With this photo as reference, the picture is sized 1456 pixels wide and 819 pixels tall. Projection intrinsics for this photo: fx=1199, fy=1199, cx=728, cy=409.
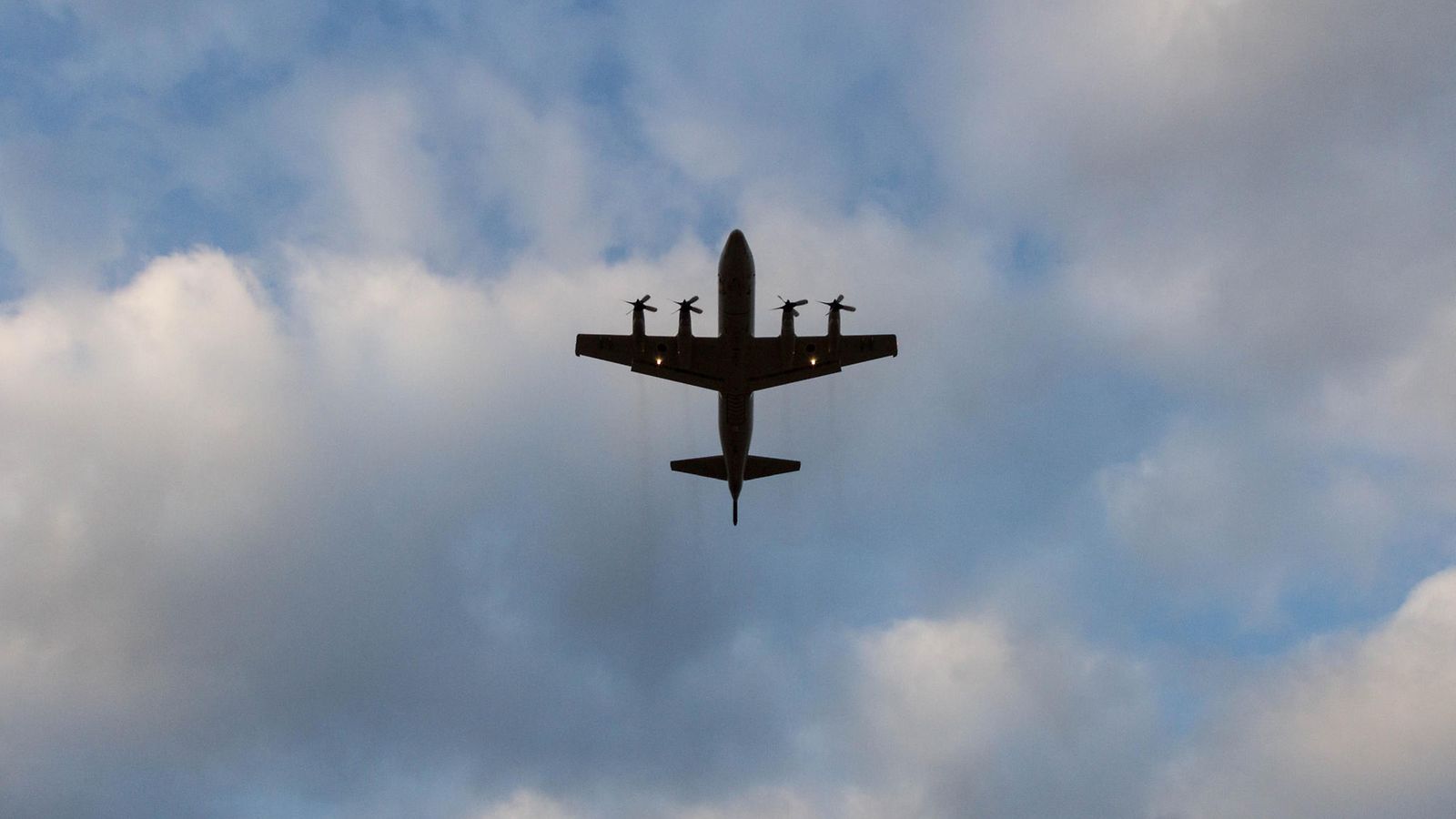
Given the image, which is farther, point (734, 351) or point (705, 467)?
point (705, 467)

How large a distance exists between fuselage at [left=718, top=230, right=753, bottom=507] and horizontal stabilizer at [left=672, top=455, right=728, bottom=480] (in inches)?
152

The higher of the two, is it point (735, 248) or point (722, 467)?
point (735, 248)

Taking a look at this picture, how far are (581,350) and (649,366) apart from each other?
535 cm

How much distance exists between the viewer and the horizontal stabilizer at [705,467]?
103 meters

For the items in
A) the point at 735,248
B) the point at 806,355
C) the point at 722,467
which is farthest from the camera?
the point at 722,467

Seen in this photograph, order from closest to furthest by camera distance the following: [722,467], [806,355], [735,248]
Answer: [735,248] → [806,355] → [722,467]

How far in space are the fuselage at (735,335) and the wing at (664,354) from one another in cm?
141

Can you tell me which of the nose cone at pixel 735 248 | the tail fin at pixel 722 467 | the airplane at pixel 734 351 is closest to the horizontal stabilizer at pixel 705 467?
the tail fin at pixel 722 467

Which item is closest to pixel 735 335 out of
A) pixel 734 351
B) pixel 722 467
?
pixel 734 351

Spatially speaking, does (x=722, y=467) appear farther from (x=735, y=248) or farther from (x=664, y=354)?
(x=735, y=248)

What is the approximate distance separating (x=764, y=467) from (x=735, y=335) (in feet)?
60.3

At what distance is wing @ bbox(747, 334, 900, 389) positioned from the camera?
297 ft

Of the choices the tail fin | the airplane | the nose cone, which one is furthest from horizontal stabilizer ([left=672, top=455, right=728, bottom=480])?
the nose cone

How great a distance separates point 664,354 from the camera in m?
91.1
